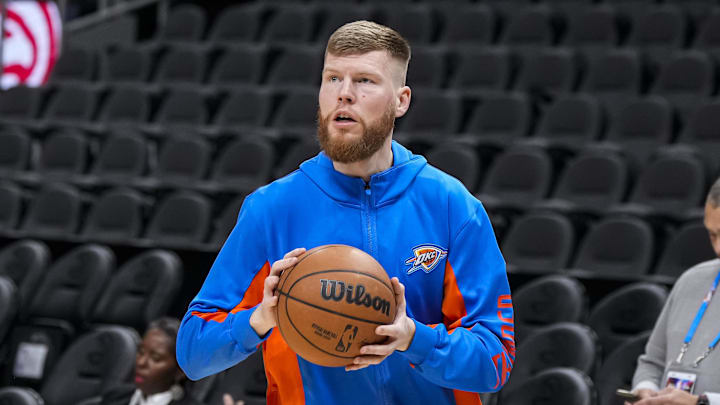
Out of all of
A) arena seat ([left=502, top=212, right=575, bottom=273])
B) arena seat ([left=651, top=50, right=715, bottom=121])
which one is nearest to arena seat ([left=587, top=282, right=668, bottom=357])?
arena seat ([left=502, top=212, right=575, bottom=273])

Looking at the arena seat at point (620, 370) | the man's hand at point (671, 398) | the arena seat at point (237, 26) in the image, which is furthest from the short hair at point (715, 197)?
the arena seat at point (237, 26)

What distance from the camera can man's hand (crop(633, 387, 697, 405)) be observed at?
2.97 m

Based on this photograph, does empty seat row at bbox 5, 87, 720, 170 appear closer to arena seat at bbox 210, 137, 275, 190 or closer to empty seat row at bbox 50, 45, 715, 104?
empty seat row at bbox 50, 45, 715, 104

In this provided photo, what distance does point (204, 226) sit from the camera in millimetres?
6684

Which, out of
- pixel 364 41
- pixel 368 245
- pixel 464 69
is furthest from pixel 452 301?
pixel 464 69

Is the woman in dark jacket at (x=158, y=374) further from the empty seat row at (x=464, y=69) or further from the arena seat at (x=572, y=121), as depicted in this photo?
the empty seat row at (x=464, y=69)

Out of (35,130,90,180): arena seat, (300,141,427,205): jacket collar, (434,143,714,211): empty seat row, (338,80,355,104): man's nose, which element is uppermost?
(338,80,355,104): man's nose

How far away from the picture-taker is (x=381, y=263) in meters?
2.01

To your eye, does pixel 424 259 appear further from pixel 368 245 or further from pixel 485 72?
pixel 485 72

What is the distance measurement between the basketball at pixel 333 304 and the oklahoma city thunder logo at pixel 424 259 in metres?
0.17

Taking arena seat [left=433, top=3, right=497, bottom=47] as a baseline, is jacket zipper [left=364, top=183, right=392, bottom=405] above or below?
above

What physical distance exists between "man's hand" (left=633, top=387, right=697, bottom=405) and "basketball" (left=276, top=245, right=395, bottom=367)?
152 centimetres

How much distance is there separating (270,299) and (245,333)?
0.11 metres

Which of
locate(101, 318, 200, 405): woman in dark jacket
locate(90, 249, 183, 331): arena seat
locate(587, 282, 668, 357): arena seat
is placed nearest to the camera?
locate(101, 318, 200, 405): woman in dark jacket
